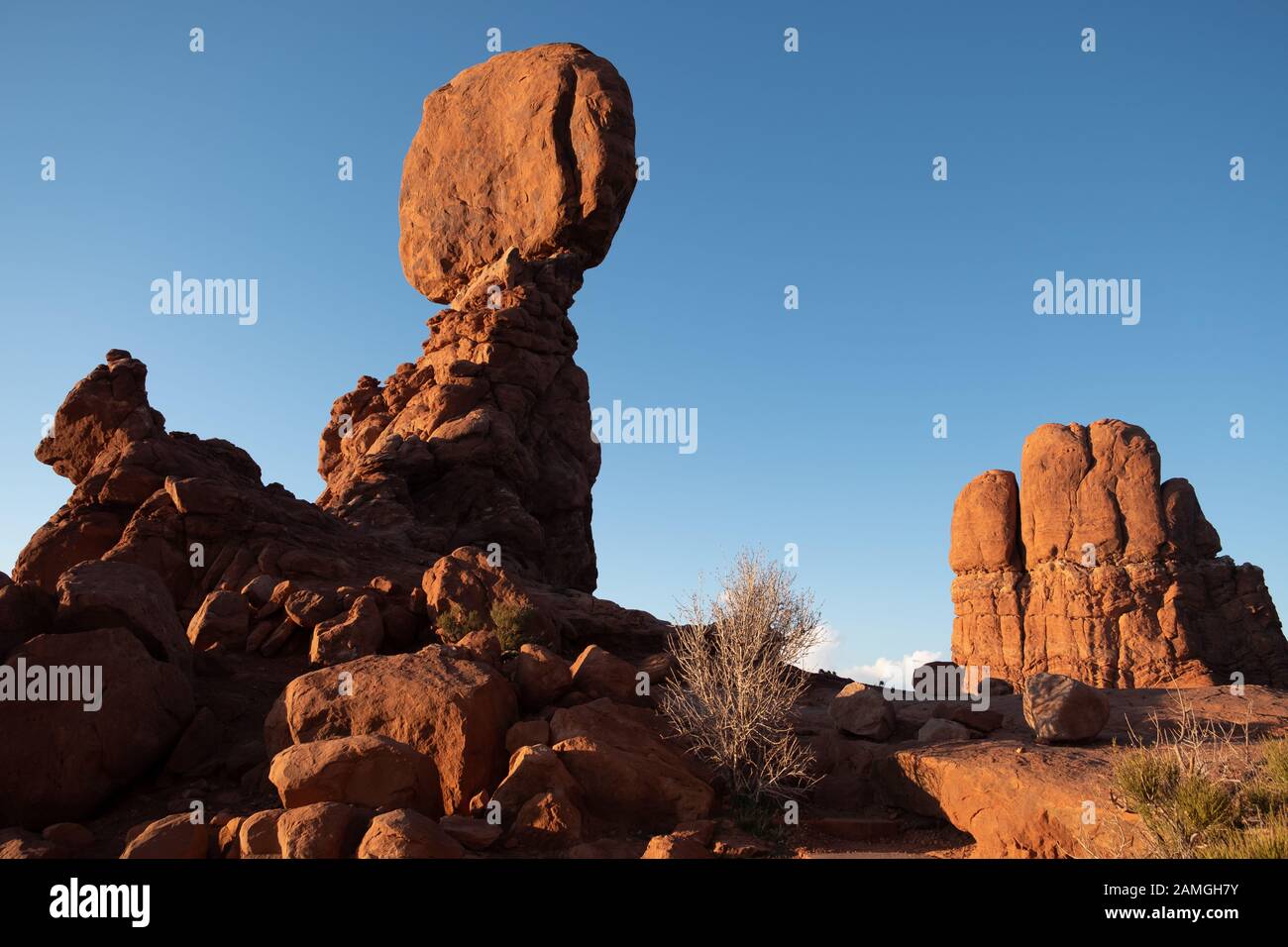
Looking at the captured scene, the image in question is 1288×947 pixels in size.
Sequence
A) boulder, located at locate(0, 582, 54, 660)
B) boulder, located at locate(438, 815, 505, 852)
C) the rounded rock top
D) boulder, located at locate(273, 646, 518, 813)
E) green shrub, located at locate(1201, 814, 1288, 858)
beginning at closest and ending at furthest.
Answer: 1. green shrub, located at locate(1201, 814, 1288, 858)
2. boulder, located at locate(438, 815, 505, 852)
3. boulder, located at locate(273, 646, 518, 813)
4. boulder, located at locate(0, 582, 54, 660)
5. the rounded rock top

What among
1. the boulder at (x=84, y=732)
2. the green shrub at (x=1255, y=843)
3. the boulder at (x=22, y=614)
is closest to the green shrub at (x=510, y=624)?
the boulder at (x=84, y=732)

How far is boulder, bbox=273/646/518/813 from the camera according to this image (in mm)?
10875

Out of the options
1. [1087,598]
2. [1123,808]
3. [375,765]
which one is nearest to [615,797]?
[375,765]

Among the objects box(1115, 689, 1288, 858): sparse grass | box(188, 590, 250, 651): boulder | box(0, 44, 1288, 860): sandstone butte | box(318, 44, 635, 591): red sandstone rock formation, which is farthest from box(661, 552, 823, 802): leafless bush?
box(318, 44, 635, 591): red sandstone rock formation

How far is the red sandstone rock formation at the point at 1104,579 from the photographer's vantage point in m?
25.5

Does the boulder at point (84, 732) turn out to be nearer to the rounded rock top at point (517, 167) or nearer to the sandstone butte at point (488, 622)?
the sandstone butte at point (488, 622)

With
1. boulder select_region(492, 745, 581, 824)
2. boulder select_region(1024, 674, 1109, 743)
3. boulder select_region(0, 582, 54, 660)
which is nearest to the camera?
boulder select_region(492, 745, 581, 824)

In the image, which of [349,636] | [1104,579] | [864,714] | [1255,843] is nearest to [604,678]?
[864,714]

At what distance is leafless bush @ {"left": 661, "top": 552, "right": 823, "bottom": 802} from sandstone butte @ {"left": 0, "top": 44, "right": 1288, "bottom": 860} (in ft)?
1.55

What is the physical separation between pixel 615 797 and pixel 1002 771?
15.6 feet

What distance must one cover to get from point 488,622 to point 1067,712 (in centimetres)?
907

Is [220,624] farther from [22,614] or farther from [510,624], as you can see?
[510,624]

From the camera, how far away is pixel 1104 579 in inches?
1043

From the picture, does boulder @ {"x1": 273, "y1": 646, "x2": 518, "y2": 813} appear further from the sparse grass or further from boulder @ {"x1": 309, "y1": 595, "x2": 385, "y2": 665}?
→ the sparse grass
